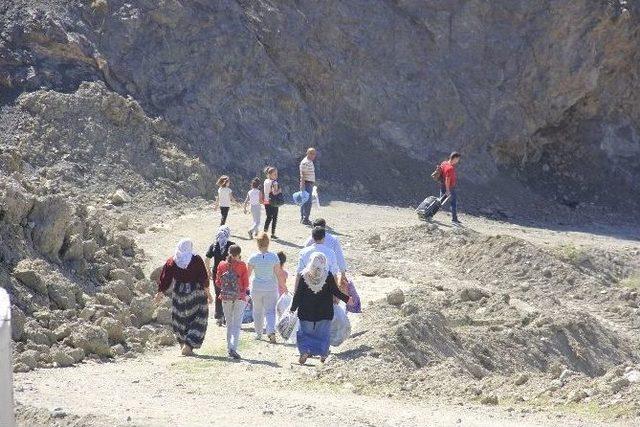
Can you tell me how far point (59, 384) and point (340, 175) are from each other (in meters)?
17.9

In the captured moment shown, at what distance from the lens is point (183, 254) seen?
1460 cm

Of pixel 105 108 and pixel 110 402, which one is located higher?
pixel 105 108

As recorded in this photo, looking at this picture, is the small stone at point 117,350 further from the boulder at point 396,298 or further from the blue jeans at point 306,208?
the blue jeans at point 306,208

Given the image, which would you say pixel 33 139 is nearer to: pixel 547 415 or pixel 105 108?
pixel 105 108

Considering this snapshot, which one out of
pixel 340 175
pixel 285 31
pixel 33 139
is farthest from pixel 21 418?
pixel 285 31

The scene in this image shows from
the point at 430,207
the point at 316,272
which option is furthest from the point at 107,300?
the point at 430,207

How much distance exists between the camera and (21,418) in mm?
11484

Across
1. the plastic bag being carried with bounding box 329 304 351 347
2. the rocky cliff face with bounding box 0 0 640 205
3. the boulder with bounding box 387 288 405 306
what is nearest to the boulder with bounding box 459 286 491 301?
the boulder with bounding box 387 288 405 306

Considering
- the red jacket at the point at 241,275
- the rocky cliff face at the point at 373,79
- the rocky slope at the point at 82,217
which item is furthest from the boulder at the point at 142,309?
the rocky cliff face at the point at 373,79

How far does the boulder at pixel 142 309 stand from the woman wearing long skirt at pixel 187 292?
1.34 m

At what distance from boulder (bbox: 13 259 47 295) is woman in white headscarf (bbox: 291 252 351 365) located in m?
3.01

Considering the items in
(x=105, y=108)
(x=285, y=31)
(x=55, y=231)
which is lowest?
(x=55, y=231)

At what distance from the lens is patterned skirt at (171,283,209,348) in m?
14.8

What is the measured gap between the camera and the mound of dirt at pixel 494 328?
44.5 feet
